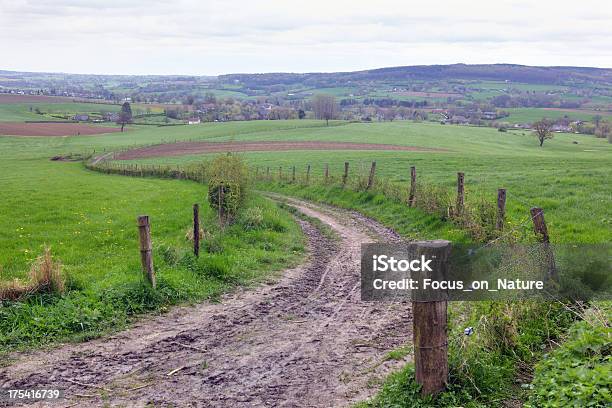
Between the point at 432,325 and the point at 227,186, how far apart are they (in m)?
15.0

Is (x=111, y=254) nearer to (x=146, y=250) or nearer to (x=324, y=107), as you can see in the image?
(x=146, y=250)

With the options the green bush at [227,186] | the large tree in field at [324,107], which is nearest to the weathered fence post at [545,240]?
the green bush at [227,186]

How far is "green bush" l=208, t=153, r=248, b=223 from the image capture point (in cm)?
1997

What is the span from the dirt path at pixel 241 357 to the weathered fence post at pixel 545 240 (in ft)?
8.73

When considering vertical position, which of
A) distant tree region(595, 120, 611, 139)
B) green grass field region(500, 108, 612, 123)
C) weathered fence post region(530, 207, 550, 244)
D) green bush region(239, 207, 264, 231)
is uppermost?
weathered fence post region(530, 207, 550, 244)

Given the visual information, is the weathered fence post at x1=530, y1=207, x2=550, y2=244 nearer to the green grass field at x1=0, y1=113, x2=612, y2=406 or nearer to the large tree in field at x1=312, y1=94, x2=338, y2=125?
the green grass field at x1=0, y1=113, x2=612, y2=406

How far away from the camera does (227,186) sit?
20703 millimetres

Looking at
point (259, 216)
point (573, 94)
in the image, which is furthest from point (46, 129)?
point (573, 94)

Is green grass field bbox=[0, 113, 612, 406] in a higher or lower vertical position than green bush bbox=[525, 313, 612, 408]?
lower

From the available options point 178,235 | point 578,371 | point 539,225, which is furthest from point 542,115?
point 578,371

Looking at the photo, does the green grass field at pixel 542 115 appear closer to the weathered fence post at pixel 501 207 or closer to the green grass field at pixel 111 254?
the green grass field at pixel 111 254

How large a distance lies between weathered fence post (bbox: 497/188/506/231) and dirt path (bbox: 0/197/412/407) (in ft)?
12.1

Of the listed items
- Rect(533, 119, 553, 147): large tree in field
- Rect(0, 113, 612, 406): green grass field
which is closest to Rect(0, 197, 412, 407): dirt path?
Rect(0, 113, 612, 406): green grass field

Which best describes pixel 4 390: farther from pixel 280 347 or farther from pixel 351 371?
pixel 351 371
